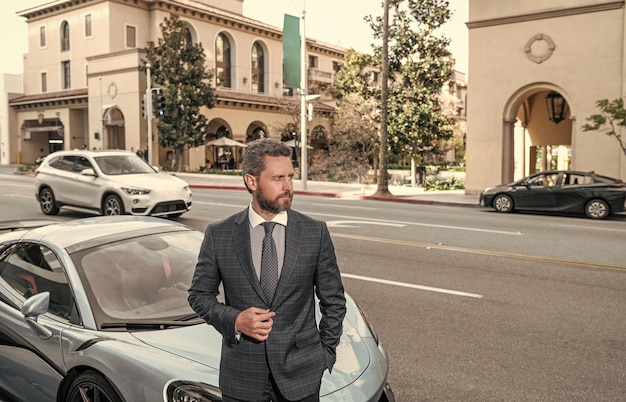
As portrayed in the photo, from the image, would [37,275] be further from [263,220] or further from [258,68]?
[258,68]

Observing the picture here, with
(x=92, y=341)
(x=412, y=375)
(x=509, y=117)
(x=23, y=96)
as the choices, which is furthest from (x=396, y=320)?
(x=23, y=96)

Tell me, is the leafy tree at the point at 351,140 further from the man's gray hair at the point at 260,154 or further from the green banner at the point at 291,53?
the man's gray hair at the point at 260,154

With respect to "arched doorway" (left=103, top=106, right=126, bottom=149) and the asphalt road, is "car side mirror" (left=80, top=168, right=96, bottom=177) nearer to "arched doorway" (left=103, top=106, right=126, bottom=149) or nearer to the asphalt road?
the asphalt road

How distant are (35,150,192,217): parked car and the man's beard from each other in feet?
37.4

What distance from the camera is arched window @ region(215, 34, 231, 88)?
5497cm

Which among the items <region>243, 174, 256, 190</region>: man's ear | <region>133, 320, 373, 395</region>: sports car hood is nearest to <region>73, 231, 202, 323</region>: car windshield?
<region>133, 320, 373, 395</region>: sports car hood

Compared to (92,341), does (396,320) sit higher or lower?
lower

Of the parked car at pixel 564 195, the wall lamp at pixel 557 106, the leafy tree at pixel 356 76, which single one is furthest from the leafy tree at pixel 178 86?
the parked car at pixel 564 195

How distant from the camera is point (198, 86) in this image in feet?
131

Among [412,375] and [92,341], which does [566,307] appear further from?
[92,341]

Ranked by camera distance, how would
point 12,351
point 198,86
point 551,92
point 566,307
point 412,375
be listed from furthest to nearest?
1. point 198,86
2. point 551,92
3. point 566,307
4. point 412,375
5. point 12,351

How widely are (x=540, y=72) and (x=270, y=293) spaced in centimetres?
2345

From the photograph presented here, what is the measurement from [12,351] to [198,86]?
3721 cm

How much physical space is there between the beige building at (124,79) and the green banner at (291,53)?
19.7 metres
